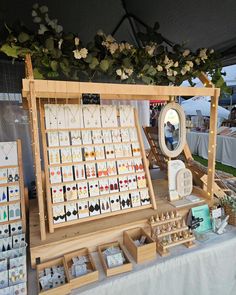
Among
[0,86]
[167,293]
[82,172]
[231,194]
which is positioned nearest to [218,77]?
[231,194]

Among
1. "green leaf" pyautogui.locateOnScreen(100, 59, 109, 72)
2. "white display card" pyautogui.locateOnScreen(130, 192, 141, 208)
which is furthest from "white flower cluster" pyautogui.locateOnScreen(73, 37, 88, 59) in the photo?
"white display card" pyautogui.locateOnScreen(130, 192, 141, 208)

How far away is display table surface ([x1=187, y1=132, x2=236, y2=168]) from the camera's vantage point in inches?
171

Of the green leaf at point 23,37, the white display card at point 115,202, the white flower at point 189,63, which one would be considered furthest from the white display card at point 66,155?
the white flower at point 189,63

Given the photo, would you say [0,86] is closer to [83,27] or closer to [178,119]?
[83,27]

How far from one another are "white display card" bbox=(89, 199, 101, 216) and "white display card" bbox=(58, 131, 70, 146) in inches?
14.6

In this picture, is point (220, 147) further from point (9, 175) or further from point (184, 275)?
point (9, 175)

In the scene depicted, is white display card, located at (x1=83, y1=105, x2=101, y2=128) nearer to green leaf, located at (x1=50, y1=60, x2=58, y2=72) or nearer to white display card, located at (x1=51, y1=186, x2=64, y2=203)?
green leaf, located at (x1=50, y1=60, x2=58, y2=72)

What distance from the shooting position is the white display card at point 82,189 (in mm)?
1148

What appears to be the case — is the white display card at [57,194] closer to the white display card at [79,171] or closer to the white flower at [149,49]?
the white display card at [79,171]

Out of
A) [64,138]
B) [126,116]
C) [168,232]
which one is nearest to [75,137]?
Answer: [64,138]

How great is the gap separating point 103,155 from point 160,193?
609 mm

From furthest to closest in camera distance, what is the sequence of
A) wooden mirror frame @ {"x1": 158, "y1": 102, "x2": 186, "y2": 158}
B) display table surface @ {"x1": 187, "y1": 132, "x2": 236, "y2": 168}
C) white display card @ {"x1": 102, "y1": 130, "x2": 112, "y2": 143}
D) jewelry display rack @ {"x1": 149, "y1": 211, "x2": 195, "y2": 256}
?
display table surface @ {"x1": 187, "y1": 132, "x2": 236, "y2": 168}, wooden mirror frame @ {"x1": 158, "y1": 102, "x2": 186, "y2": 158}, white display card @ {"x1": 102, "y1": 130, "x2": 112, "y2": 143}, jewelry display rack @ {"x1": 149, "y1": 211, "x2": 195, "y2": 256}

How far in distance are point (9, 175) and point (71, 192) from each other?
0.38 metres

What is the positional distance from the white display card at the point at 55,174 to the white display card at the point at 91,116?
318 mm
